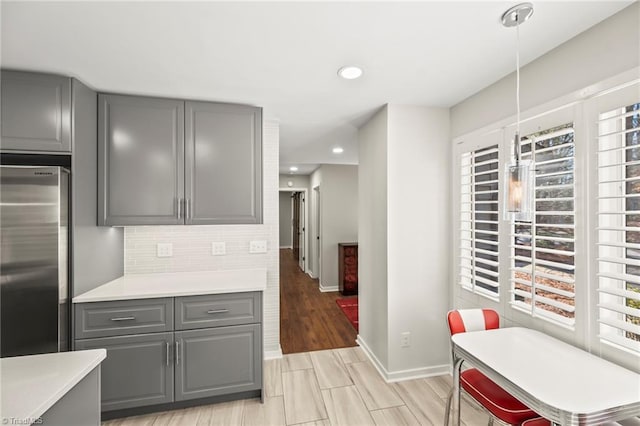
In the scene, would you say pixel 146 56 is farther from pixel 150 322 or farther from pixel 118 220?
pixel 150 322

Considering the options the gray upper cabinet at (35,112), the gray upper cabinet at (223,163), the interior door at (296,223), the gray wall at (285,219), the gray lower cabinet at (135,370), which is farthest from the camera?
the gray wall at (285,219)

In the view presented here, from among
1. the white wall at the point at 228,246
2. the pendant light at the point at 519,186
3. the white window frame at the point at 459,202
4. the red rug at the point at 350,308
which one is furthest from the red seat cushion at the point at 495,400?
the red rug at the point at 350,308

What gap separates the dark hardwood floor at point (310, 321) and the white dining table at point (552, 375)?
1791 millimetres

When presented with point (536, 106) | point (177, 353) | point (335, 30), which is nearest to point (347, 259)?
point (177, 353)

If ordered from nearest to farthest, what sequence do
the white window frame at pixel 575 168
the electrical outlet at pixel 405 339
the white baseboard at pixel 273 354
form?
the white window frame at pixel 575 168
the electrical outlet at pixel 405 339
the white baseboard at pixel 273 354

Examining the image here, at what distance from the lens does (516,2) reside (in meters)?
1.37

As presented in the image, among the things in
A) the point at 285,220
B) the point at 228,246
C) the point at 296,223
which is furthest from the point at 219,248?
the point at 285,220

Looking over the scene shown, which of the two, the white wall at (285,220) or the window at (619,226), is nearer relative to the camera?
the window at (619,226)

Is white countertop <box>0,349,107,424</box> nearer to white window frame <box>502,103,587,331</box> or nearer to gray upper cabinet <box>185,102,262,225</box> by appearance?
gray upper cabinet <box>185,102,262,225</box>

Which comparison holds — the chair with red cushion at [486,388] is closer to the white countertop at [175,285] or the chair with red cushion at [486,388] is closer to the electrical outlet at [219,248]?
the white countertop at [175,285]

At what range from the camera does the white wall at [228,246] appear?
273cm

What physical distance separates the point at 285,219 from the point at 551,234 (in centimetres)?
1049

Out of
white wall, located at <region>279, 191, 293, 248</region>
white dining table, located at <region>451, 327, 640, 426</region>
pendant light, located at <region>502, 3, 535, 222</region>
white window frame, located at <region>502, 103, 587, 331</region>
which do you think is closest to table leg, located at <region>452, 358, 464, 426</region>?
white dining table, located at <region>451, 327, 640, 426</region>

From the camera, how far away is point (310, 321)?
408cm
